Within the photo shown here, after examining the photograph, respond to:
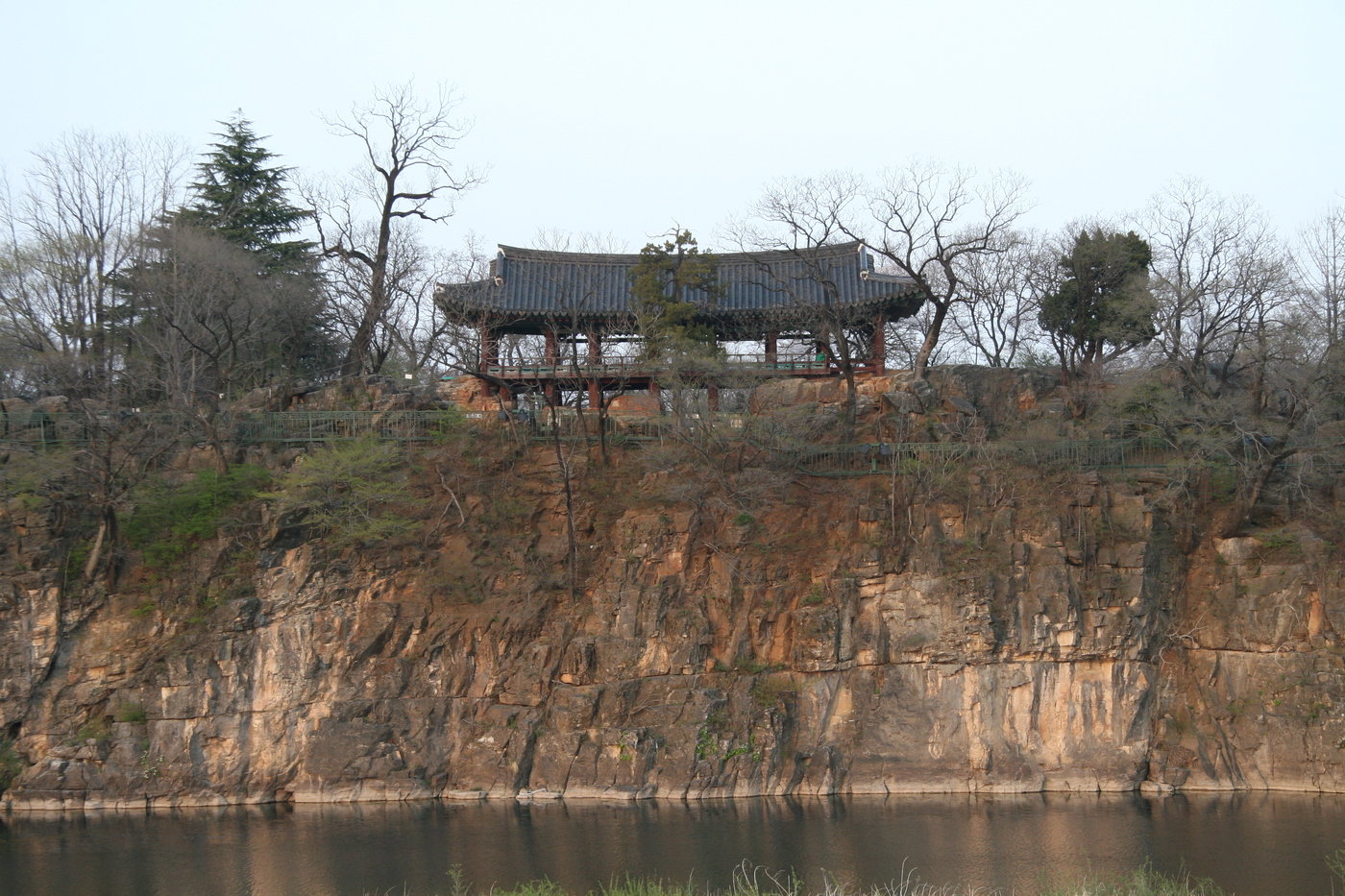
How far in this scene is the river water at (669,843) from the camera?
834 inches

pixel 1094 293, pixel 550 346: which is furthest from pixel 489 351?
pixel 1094 293

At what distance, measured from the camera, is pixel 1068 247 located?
36.1 meters

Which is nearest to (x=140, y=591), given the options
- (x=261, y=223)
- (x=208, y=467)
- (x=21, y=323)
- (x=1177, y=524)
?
(x=208, y=467)

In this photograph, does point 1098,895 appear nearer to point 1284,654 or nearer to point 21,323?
point 1284,654

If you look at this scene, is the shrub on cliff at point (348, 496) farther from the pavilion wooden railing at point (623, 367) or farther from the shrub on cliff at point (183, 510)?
the pavilion wooden railing at point (623, 367)

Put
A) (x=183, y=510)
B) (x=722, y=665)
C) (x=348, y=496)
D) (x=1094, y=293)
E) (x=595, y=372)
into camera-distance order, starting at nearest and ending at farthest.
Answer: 1. (x=722, y=665)
2. (x=348, y=496)
3. (x=183, y=510)
4. (x=595, y=372)
5. (x=1094, y=293)

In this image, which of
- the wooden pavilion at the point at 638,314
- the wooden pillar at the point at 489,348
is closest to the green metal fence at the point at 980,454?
the wooden pavilion at the point at 638,314

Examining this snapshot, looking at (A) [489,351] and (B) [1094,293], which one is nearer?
(B) [1094,293]

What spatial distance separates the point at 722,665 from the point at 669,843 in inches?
241

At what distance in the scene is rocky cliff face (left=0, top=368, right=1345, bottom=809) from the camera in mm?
27359

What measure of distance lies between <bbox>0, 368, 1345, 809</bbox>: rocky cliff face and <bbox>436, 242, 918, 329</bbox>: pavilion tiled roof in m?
7.18

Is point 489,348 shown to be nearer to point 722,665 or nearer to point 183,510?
point 183,510

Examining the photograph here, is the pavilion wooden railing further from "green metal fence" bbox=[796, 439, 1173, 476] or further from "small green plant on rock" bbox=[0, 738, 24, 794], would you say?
"small green plant on rock" bbox=[0, 738, 24, 794]

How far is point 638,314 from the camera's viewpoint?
33.7 m
